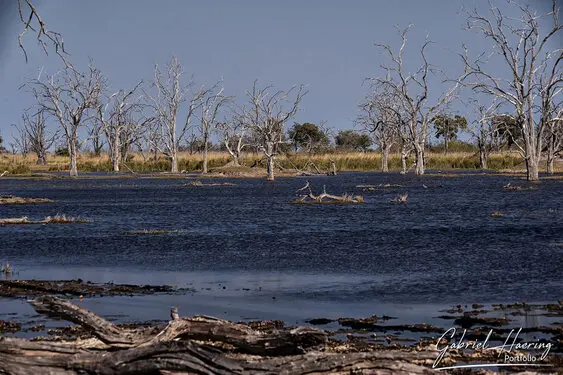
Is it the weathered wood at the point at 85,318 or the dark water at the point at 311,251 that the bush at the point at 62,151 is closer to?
the dark water at the point at 311,251

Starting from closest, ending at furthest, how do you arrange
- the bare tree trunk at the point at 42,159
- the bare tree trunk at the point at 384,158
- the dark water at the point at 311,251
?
the dark water at the point at 311,251 < the bare tree trunk at the point at 384,158 < the bare tree trunk at the point at 42,159

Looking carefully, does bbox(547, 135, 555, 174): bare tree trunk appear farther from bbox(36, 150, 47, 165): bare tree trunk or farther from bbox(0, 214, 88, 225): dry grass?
bbox(36, 150, 47, 165): bare tree trunk

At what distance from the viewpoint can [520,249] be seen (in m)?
23.3

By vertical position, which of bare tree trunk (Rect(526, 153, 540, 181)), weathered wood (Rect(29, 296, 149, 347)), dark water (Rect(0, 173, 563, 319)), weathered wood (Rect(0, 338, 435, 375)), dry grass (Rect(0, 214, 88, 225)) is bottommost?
dark water (Rect(0, 173, 563, 319))

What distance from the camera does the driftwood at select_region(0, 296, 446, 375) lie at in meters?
7.74

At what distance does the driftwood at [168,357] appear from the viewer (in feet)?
25.4

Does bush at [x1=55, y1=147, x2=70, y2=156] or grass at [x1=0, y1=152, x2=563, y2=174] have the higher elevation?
bush at [x1=55, y1=147, x2=70, y2=156]

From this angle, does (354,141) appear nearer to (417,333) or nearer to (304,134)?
(304,134)

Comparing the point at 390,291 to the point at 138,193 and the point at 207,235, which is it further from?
the point at 138,193
